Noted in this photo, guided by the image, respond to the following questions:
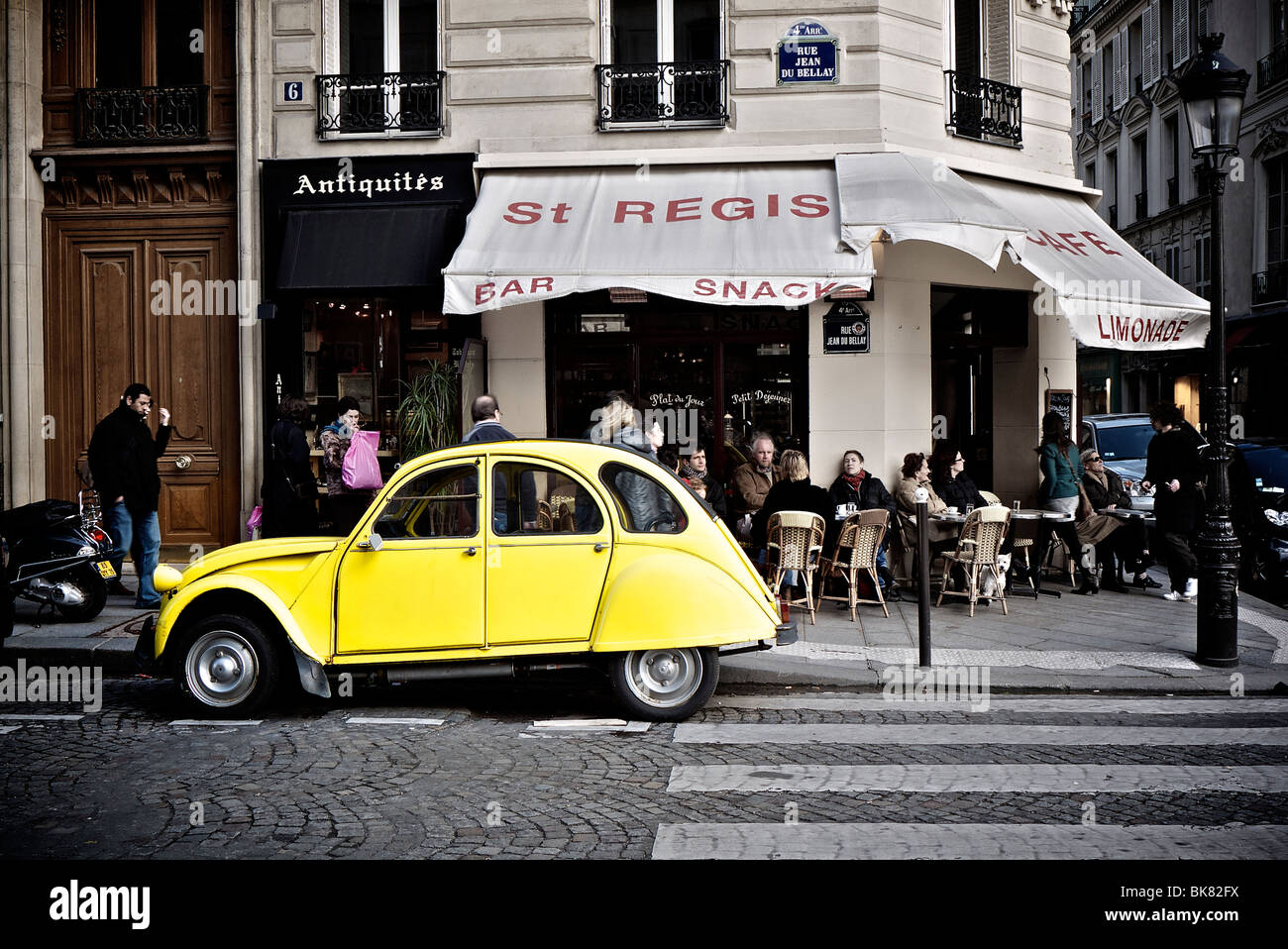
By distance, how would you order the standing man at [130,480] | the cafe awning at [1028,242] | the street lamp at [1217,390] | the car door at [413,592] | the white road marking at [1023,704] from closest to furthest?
1. the car door at [413,592]
2. the white road marking at [1023,704]
3. the street lamp at [1217,390]
4. the standing man at [130,480]
5. the cafe awning at [1028,242]

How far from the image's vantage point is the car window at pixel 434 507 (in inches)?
262

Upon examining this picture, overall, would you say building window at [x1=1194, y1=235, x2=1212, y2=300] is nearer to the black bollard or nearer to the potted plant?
the potted plant

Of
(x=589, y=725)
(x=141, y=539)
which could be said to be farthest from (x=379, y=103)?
(x=589, y=725)

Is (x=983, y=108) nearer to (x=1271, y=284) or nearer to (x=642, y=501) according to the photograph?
(x=642, y=501)

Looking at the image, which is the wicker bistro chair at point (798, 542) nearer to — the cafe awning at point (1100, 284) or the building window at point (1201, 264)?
the cafe awning at point (1100, 284)

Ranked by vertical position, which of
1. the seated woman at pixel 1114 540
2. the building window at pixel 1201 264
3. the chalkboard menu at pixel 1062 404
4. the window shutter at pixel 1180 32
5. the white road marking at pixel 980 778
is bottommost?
the white road marking at pixel 980 778

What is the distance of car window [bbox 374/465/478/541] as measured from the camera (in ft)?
21.9

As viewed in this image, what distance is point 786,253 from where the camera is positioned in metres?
10.1

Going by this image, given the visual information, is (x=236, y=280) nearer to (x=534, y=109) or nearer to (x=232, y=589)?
(x=534, y=109)

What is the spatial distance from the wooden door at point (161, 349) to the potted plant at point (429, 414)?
2.39m

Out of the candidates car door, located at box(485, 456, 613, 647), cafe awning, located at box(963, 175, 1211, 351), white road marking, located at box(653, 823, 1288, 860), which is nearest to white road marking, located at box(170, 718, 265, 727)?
car door, located at box(485, 456, 613, 647)

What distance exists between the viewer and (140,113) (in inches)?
483

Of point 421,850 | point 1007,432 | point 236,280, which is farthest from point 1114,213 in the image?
point 421,850

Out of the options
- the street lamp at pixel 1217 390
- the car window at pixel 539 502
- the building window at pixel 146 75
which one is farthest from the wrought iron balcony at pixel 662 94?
the car window at pixel 539 502
